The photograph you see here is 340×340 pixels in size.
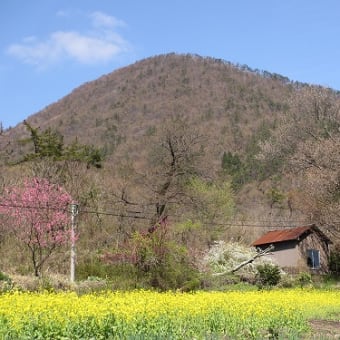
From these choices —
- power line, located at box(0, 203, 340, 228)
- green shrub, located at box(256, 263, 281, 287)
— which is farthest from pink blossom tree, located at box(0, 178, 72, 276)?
green shrub, located at box(256, 263, 281, 287)

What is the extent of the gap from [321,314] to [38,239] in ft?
50.6

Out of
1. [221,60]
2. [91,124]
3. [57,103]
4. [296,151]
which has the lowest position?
[296,151]

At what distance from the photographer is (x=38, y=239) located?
1088 inches

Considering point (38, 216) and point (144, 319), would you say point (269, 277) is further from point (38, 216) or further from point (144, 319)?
point (144, 319)

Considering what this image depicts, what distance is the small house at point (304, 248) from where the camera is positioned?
44781 mm

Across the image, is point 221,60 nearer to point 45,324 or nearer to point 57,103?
point 57,103

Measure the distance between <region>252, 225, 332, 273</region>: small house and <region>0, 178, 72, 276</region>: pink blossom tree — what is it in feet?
68.0

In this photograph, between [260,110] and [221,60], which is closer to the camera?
[260,110]

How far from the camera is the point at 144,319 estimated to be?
425 inches

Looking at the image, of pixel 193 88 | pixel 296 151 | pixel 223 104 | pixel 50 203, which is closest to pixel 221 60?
pixel 193 88

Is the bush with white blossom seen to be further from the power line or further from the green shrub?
the green shrub

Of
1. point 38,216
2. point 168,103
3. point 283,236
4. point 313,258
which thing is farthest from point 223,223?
point 168,103

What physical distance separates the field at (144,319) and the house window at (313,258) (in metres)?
32.0

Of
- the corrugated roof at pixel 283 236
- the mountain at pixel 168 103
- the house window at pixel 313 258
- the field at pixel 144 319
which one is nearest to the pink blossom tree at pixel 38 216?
the field at pixel 144 319
